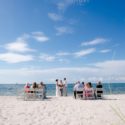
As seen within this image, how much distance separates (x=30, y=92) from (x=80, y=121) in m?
8.06

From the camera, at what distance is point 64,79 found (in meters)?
17.8

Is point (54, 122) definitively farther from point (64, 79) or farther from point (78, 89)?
point (64, 79)

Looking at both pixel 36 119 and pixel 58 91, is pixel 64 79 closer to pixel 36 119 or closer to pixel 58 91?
pixel 58 91

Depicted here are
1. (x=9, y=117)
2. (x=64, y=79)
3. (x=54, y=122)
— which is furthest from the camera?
(x=64, y=79)

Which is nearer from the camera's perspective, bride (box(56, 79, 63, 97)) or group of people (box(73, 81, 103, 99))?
group of people (box(73, 81, 103, 99))

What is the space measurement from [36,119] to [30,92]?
7.43m

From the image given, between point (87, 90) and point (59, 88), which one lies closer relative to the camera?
point (87, 90)

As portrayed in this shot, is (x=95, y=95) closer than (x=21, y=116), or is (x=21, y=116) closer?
(x=21, y=116)

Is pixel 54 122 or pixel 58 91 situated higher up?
pixel 58 91

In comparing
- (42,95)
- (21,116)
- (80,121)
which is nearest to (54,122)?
(80,121)

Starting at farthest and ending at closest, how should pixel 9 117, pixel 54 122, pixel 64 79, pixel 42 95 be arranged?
pixel 64 79 → pixel 42 95 → pixel 9 117 → pixel 54 122

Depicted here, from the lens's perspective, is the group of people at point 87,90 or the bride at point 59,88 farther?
the bride at point 59,88

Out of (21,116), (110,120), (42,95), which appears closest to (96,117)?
(110,120)

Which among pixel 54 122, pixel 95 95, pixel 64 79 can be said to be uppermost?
pixel 64 79
